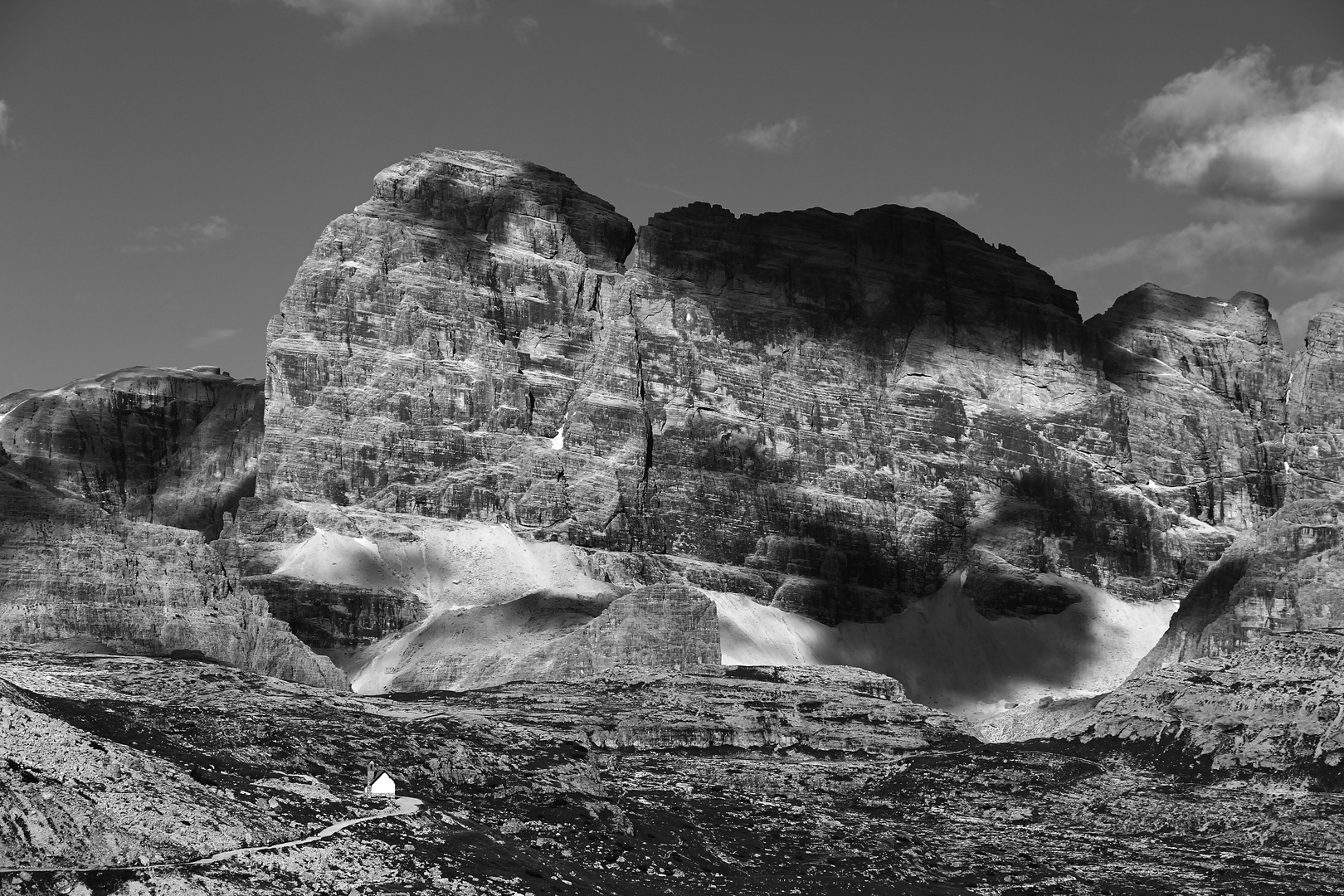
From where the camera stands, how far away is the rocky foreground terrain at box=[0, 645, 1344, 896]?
360 feet

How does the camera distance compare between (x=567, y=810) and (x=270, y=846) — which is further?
(x=567, y=810)

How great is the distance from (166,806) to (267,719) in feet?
183

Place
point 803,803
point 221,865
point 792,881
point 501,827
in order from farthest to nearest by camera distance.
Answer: point 803,803 → point 792,881 → point 501,827 → point 221,865

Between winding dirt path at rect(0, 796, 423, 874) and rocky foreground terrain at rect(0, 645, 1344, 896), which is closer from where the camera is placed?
winding dirt path at rect(0, 796, 423, 874)

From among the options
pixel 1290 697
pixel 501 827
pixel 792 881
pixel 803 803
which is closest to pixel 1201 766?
pixel 1290 697

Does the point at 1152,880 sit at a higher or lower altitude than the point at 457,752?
lower

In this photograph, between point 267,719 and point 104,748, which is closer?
point 104,748

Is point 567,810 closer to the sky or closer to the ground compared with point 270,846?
closer to the ground

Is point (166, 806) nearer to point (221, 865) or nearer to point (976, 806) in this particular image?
point (221, 865)

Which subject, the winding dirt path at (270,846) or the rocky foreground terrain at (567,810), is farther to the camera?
the rocky foreground terrain at (567,810)

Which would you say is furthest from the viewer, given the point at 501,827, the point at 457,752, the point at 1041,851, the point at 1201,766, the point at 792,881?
the point at 1201,766

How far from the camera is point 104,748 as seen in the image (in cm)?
11356

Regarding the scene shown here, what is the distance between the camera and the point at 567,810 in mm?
138375

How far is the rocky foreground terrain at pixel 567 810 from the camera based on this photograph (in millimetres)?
109750
